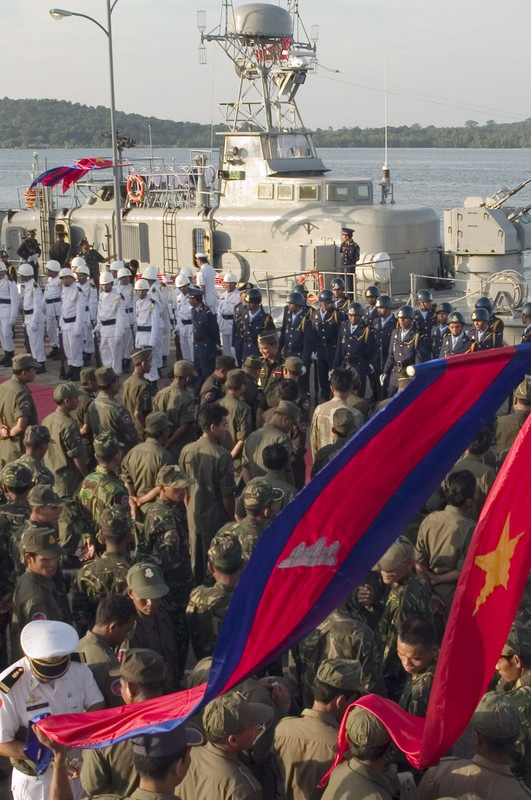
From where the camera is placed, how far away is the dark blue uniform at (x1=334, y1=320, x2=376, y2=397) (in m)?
13.0

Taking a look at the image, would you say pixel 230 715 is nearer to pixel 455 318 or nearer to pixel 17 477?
pixel 17 477

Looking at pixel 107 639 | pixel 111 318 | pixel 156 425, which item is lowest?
pixel 107 639

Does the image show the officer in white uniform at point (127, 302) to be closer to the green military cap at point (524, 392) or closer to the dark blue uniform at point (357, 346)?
the dark blue uniform at point (357, 346)

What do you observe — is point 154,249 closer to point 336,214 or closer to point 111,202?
point 111,202

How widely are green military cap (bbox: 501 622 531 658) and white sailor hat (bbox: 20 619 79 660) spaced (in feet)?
6.78

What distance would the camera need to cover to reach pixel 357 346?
1309cm

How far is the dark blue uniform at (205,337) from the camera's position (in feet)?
45.6

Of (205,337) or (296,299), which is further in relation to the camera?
(205,337)

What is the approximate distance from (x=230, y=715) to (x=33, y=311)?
1248 cm

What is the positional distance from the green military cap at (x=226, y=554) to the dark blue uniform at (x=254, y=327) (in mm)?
8075

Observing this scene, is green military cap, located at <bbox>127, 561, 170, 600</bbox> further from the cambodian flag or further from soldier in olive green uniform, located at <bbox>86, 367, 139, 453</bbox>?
soldier in olive green uniform, located at <bbox>86, 367, 139, 453</bbox>

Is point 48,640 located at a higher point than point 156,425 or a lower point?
lower

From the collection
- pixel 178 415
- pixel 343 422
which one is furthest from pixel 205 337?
pixel 343 422

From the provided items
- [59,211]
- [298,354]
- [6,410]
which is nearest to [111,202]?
[59,211]
